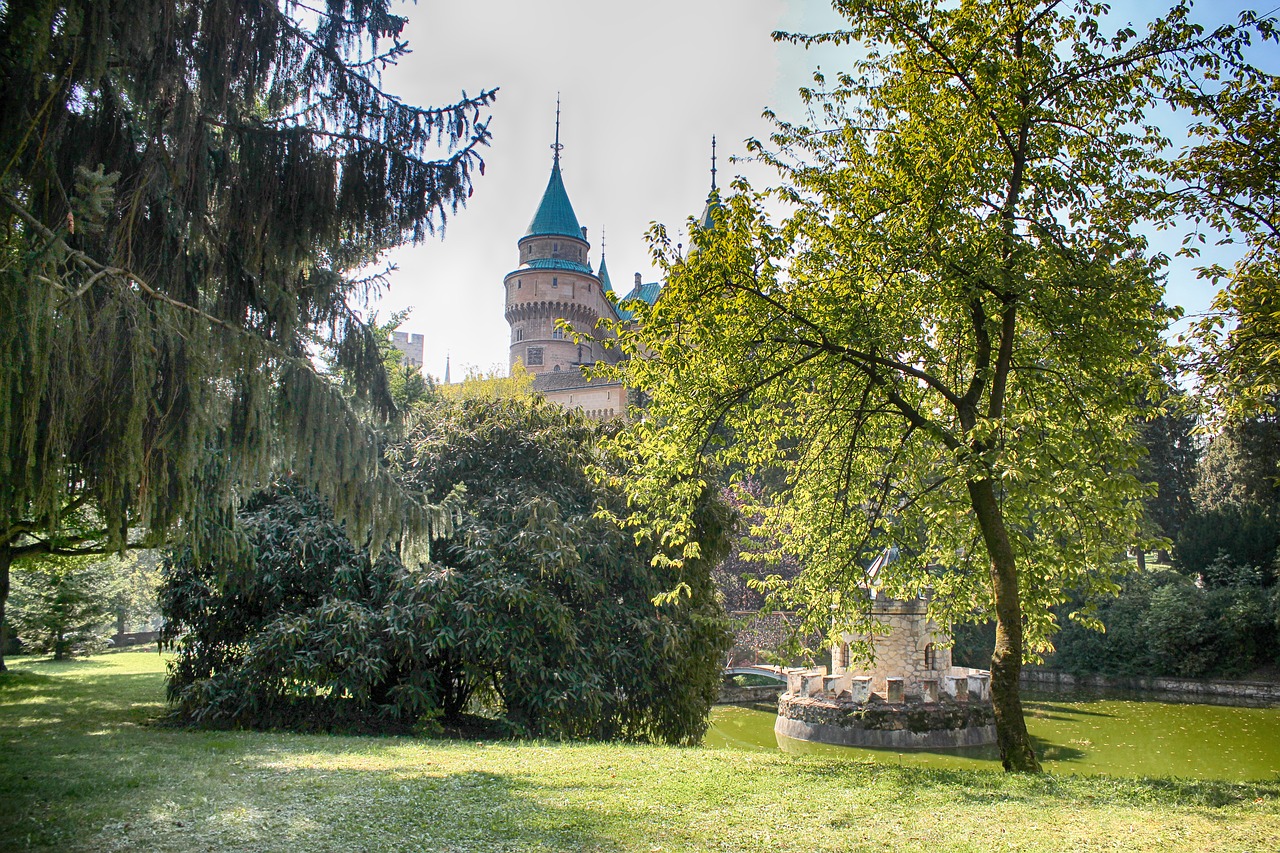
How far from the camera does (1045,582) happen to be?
8.98 m

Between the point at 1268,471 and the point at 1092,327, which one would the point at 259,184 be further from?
the point at 1268,471

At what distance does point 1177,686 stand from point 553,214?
3912 centimetres

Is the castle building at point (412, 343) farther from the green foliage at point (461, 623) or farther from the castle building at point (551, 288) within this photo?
the green foliage at point (461, 623)

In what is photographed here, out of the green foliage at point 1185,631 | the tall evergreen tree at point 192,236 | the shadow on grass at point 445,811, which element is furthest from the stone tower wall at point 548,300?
the tall evergreen tree at point 192,236

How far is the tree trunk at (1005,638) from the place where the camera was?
828 centimetres

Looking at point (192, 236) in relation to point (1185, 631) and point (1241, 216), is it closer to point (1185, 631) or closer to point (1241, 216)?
point (1241, 216)

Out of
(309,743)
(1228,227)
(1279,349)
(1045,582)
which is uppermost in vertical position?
(1228,227)

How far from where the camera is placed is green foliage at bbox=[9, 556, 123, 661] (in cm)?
2150

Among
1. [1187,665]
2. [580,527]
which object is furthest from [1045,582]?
[1187,665]

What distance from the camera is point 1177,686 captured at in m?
26.7

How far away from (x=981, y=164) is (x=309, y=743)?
9.12 m

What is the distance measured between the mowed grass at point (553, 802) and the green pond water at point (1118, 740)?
17.5 ft

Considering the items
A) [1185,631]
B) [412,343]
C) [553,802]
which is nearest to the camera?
[553,802]

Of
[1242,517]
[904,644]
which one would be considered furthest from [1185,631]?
[904,644]
